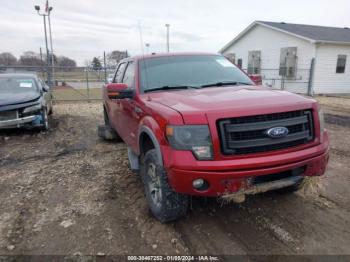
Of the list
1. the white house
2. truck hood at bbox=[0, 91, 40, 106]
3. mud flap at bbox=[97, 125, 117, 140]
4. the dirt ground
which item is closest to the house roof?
the white house

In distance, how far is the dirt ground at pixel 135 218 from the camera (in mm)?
2949

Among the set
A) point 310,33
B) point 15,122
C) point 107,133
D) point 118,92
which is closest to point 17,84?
point 15,122

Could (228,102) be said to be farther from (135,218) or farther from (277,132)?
(135,218)

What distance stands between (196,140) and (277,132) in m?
0.76

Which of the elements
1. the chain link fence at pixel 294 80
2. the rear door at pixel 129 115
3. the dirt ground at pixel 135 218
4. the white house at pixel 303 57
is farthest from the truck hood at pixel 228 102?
the white house at pixel 303 57

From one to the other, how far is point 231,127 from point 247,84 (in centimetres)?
158

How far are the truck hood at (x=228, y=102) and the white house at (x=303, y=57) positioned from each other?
1602 cm

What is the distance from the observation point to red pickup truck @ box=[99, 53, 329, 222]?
2725 millimetres

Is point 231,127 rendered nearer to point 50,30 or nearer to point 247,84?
point 247,84

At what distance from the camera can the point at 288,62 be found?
1952 cm

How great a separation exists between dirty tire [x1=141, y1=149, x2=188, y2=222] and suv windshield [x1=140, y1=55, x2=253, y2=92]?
1.11 m

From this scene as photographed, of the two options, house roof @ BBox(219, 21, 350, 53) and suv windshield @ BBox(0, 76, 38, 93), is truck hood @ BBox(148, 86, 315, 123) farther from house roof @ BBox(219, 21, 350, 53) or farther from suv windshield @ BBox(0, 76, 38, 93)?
house roof @ BBox(219, 21, 350, 53)

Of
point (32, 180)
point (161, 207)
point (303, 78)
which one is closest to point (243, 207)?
point (161, 207)

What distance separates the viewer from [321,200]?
384 centimetres
